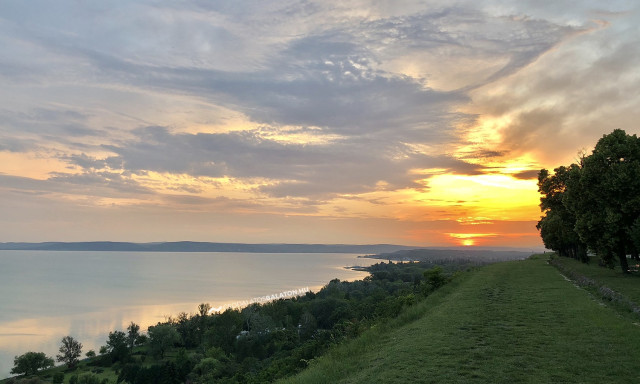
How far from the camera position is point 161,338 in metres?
82.0

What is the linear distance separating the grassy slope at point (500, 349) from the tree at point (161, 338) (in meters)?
77.0

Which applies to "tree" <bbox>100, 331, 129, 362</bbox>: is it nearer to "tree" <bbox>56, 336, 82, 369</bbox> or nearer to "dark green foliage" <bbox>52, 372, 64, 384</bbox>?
"tree" <bbox>56, 336, 82, 369</bbox>

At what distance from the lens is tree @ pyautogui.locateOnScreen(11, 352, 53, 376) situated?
223 ft

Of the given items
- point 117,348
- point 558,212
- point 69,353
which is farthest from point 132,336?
point 558,212

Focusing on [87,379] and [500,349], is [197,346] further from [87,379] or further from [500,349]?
[500,349]

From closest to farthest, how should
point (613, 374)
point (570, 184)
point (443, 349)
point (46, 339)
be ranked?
point (613, 374)
point (443, 349)
point (570, 184)
point (46, 339)

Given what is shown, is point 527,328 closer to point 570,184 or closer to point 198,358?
point 570,184

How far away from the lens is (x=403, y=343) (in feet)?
43.9

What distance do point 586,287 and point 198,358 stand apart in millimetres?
67503

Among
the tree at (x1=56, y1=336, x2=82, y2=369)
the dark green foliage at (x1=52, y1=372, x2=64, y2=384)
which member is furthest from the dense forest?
the dark green foliage at (x1=52, y1=372, x2=64, y2=384)

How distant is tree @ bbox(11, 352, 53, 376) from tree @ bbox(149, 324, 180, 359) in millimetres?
18530

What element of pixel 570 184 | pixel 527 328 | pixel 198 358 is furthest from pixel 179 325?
pixel 527 328

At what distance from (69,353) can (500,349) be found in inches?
3548

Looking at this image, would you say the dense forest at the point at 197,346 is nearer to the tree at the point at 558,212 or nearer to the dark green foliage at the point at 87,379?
the dark green foliage at the point at 87,379
